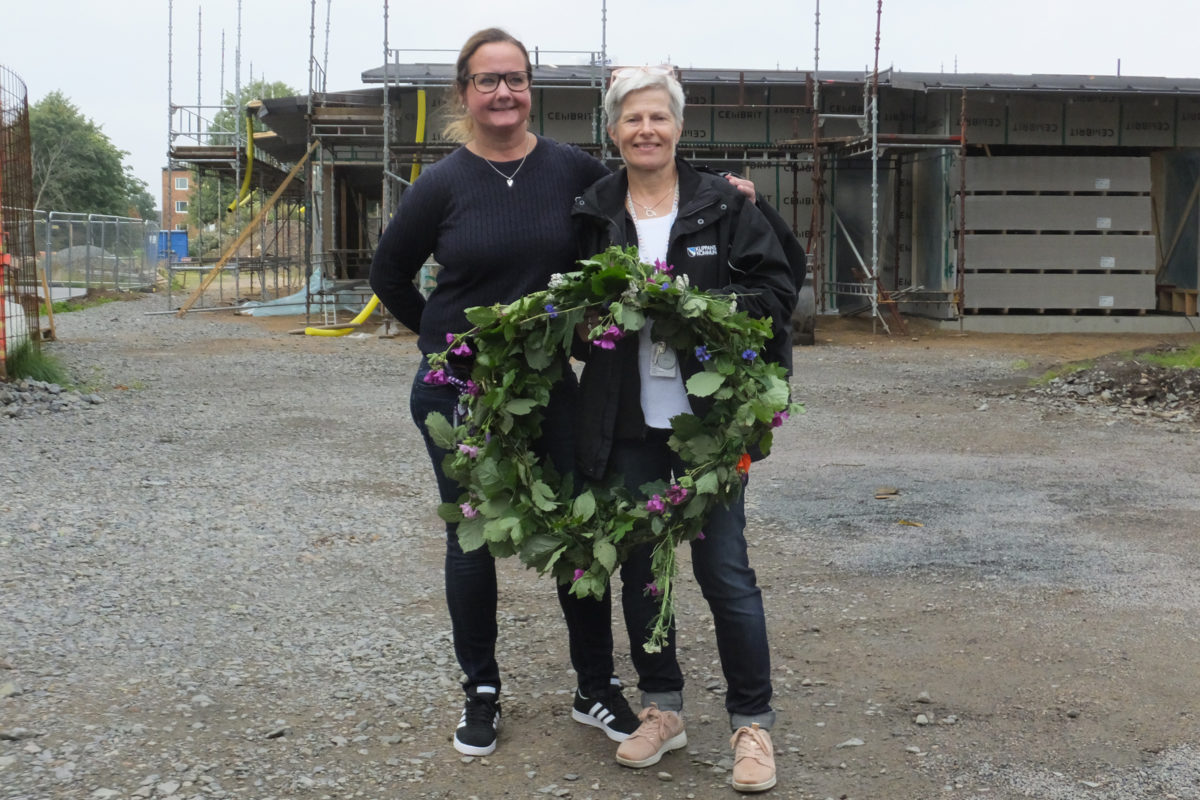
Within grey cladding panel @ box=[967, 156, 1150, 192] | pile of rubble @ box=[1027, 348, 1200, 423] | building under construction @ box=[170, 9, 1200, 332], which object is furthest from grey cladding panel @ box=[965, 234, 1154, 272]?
pile of rubble @ box=[1027, 348, 1200, 423]

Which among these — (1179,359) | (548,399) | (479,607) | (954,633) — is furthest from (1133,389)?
(548,399)

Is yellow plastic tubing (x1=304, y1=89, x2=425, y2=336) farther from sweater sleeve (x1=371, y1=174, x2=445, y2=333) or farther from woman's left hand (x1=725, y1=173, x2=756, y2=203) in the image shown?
woman's left hand (x1=725, y1=173, x2=756, y2=203)

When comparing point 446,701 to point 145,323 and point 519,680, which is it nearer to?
point 519,680

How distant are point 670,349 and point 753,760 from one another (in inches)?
43.4

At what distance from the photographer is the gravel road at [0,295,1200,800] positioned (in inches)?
141

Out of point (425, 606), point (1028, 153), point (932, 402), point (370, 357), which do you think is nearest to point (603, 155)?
point (370, 357)

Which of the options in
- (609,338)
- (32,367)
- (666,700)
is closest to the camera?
(609,338)

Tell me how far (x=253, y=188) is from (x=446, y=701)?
3326cm

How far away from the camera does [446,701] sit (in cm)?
417

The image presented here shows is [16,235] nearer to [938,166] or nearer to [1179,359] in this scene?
[1179,359]

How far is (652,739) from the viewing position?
11.9ft

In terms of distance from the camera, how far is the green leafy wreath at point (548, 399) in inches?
131

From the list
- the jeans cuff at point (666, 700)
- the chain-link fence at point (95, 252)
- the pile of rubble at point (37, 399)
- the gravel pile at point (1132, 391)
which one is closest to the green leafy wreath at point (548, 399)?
the jeans cuff at point (666, 700)

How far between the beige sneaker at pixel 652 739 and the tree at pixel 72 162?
65654 millimetres
